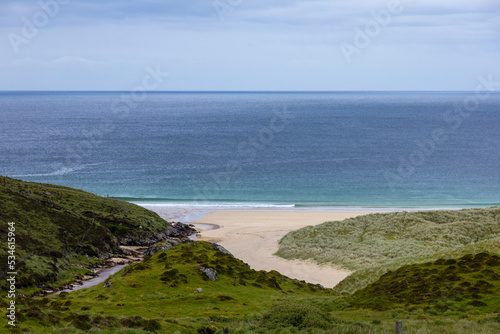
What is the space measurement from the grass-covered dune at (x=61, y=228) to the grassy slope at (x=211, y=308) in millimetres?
10522

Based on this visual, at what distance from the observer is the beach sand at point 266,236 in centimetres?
5491

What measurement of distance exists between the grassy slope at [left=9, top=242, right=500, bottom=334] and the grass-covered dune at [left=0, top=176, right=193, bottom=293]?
10522 mm

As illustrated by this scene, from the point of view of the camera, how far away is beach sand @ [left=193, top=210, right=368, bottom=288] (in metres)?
54.9

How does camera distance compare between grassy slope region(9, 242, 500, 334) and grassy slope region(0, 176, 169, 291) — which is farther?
grassy slope region(0, 176, 169, 291)

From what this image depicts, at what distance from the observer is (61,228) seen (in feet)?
199

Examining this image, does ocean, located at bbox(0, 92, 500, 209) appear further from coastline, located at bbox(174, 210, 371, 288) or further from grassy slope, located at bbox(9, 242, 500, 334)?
grassy slope, located at bbox(9, 242, 500, 334)

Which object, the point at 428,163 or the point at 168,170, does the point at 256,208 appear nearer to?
the point at 168,170

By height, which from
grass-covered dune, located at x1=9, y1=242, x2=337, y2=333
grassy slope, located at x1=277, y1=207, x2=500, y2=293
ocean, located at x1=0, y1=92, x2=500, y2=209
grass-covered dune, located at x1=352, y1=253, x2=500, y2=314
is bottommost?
grass-covered dune, located at x1=9, y1=242, x2=337, y2=333

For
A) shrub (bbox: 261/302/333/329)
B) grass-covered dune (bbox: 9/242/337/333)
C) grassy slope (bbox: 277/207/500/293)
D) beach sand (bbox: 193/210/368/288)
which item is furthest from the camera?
beach sand (bbox: 193/210/368/288)

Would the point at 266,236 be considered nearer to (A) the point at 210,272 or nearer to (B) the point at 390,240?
(B) the point at 390,240

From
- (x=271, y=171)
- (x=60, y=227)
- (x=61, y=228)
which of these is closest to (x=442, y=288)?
(x=61, y=228)

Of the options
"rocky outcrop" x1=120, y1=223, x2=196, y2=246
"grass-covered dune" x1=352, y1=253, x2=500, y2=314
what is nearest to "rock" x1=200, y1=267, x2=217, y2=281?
"grass-covered dune" x1=352, y1=253, x2=500, y2=314

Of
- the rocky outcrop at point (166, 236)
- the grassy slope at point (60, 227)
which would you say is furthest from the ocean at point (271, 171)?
the grassy slope at point (60, 227)

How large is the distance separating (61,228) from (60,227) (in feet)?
0.96
